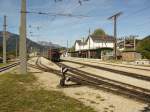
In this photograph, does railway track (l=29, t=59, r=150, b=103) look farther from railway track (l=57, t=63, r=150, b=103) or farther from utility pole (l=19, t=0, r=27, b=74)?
utility pole (l=19, t=0, r=27, b=74)

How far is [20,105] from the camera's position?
28.7ft

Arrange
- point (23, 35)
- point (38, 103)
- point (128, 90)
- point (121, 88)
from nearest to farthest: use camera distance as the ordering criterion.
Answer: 1. point (38, 103)
2. point (128, 90)
3. point (121, 88)
4. point (23, 35)

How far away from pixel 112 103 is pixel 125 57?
47281 mm

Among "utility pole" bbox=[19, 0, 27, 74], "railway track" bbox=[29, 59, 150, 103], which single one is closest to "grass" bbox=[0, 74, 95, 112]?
"railway track" bbox=[29, 59, 150, 103]

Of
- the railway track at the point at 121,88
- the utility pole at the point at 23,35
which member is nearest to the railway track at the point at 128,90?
the railway track at the point at 121,88

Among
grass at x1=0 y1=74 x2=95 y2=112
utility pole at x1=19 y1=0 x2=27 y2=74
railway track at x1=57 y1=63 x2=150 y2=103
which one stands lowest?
grass at x1=0 y1=74 x2=95 y2=112

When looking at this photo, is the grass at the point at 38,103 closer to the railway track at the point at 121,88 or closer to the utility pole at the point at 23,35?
the railway track at the point at 121,88

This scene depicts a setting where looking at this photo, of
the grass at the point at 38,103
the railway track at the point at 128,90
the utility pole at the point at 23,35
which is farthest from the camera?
the utility pole at the point at 23,35

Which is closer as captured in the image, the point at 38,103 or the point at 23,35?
the point at 38,103

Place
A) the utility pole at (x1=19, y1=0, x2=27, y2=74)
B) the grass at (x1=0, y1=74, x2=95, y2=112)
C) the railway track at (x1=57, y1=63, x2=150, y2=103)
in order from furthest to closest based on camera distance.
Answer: the utility pole at (x1=19, y1=0, x2=27, y2=74)
the railway track at (x1=57, y1=63, x2=150, y2=103)
the grass at (x1=0, y1=74, x2=95, y2=112)

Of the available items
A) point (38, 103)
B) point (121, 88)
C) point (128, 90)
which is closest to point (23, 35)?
point (121, 88)

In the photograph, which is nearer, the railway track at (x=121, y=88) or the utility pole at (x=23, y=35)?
the railway track at (x=121, y=88)

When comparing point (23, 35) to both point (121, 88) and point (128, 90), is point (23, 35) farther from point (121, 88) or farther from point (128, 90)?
point (128, 90)

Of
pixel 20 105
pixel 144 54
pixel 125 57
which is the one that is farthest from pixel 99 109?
pixel 125 57
